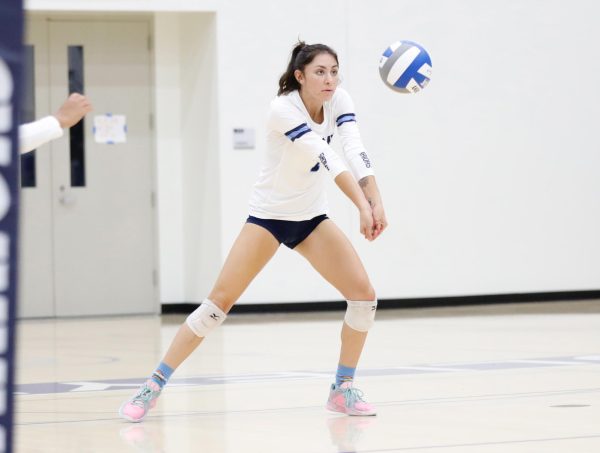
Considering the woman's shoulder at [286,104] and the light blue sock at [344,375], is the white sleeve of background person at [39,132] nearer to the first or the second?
the woman's shoulder at [286,104]

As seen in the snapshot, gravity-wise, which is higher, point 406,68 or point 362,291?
point 406,68

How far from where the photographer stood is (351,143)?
5418 millimetres

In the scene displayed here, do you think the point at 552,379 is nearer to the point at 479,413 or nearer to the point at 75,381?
the point at 479,413

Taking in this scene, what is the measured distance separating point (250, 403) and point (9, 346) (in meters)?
4.34

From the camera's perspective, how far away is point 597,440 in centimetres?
426

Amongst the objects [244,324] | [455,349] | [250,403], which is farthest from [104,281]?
[250,403]

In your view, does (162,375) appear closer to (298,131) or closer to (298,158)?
(298,158)

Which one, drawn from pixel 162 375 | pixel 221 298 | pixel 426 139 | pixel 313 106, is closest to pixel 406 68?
pixel 313 106

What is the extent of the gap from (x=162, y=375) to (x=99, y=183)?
873cm

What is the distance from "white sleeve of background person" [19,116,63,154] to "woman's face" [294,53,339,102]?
2.93m

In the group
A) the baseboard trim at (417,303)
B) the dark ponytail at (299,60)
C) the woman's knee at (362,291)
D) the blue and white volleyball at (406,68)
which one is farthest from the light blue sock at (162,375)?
the baseboard trim at (417,303)

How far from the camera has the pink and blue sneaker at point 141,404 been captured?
5.23 metres

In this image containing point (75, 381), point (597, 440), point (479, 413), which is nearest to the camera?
point (597, 440)

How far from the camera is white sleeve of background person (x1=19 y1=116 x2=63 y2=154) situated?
2.40 m
